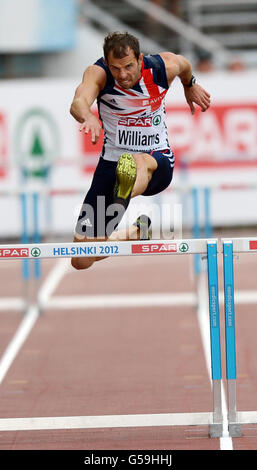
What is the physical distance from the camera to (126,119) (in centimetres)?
594

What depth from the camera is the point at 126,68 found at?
217 inches

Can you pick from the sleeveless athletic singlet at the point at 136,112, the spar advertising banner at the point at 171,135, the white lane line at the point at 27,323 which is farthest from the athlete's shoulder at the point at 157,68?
the spar advertising banner at the point at 171,135

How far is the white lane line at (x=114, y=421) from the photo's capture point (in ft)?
19.0

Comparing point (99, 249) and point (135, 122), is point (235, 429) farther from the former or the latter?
point (135, 122)

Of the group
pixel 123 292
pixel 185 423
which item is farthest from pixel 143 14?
pixel 185 423

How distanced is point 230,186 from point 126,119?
3623 mm

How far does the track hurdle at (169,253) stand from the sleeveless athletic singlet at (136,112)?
0.86 m

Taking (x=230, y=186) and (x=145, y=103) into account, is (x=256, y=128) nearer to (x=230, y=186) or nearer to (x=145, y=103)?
(x=230, y=186)

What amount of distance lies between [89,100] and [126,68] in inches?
11.5

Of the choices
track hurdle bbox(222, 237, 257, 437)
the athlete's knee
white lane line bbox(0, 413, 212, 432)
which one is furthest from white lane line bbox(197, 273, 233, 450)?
the athlete's knee

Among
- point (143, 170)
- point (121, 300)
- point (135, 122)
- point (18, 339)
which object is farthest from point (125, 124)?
Answer: point (121, 300)

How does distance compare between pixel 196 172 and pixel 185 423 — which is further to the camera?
pixel 196 172
